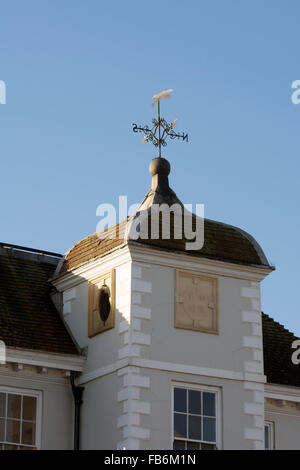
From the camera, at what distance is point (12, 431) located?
28094 mm

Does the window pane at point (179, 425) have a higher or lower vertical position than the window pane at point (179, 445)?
higher

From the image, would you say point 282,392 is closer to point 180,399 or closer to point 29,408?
point 180,399

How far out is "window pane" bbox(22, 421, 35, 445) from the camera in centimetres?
2823

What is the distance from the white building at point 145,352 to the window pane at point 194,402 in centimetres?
2

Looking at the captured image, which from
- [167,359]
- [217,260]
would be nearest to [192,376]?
[167,359]

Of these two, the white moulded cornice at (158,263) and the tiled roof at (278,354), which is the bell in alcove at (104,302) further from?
the tiled roof at (278,354)

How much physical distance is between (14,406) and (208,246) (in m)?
5.30

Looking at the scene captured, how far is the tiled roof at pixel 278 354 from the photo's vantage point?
3114 cm

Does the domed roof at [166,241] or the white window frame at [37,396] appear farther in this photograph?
the domed roof at [166,241]

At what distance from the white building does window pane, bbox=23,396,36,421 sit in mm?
24

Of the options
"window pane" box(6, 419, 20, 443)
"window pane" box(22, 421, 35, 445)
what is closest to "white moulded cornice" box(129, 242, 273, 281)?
"window pane" box(22, 421, 35, 445)

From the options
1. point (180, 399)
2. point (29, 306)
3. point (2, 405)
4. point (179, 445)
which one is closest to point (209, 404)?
point (180, 399)

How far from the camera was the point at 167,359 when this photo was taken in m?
28.2

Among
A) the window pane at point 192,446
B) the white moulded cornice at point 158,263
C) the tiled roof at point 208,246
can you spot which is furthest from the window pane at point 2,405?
the window pane at point 192,446
